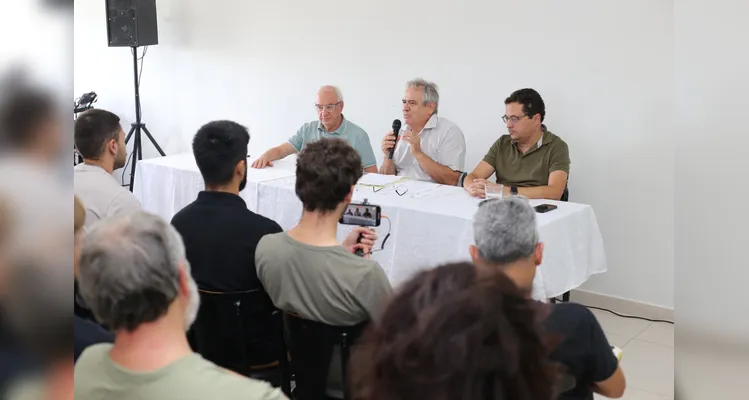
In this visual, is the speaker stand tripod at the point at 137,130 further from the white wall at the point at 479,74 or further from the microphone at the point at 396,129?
the microphone at the point at 396,129

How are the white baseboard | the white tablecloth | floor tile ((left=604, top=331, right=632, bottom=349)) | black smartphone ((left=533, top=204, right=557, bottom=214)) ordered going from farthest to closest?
the white baseboard, floor tile ((left=604, top=331, right=632, bottom=349)), black smartphone ((left=533, top=204, right=557, bottom=214)), the white tablecloth

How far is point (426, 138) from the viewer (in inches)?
150

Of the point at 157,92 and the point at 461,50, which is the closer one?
the point at 461,50

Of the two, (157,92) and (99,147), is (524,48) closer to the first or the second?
(99,147)

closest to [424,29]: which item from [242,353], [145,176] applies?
[145,176]

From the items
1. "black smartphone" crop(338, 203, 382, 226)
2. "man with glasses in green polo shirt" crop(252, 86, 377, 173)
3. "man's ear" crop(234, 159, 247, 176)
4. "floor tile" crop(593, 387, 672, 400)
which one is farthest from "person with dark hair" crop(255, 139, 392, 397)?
"man with glasses in green polo shirt" crop(252, 86, 377, 173)

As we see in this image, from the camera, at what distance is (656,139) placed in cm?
346

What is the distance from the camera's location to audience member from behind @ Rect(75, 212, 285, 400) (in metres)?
1.04

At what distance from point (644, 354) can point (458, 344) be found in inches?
107

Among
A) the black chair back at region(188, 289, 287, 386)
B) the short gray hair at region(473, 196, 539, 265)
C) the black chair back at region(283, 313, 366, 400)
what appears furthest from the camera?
the black chair back at region(188, 289, 287, 386)

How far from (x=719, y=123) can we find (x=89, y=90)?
21.2 feet

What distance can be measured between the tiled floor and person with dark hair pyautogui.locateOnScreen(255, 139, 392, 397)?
1345mm

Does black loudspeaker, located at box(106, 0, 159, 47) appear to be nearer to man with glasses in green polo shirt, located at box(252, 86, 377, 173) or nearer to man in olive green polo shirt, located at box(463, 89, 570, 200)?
man with glasses in green polo shirt, located at box(252, 86, 377, 173)

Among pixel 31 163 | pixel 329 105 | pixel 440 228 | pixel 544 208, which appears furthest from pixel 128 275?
pixel 329 105
